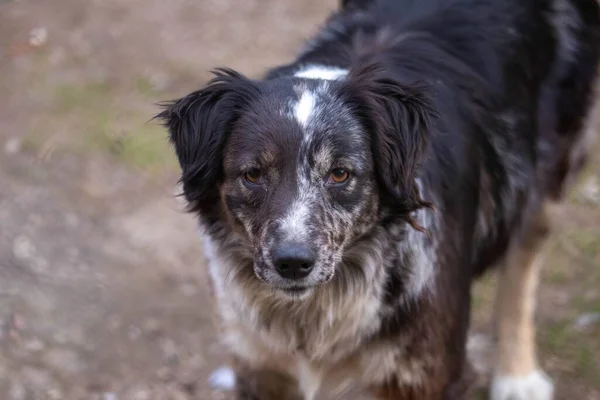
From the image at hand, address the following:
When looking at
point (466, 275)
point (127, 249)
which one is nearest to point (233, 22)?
point (127, 249)

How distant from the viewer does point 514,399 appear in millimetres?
4555

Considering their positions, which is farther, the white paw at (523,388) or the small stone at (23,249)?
the small stone at (23,249)

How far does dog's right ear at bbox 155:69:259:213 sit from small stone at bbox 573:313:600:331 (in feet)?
8.62

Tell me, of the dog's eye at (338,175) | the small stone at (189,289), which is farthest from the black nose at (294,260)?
the small stone at (189,289)

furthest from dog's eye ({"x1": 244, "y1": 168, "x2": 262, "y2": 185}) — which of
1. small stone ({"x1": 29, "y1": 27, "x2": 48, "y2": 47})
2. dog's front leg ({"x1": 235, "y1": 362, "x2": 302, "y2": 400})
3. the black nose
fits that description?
small stone ({"x1": 29, "y1": 27, "x2": 48, "y2": 47})

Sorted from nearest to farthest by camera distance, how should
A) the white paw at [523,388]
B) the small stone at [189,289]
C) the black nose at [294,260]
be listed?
the black nose at [294,260]
the white paw at [523,388]
the small stone at [189,289]

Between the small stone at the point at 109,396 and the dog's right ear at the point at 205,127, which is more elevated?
the dog's right ear at the point at 205,127

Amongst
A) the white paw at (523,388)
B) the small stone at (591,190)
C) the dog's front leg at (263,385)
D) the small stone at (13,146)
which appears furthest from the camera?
the small stone at (13,146)

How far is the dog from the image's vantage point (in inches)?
119

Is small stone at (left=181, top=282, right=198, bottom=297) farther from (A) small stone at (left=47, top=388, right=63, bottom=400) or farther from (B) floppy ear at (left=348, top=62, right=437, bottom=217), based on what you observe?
(B) floppy ear at (left=348, top=62, right=437, bottom=217)

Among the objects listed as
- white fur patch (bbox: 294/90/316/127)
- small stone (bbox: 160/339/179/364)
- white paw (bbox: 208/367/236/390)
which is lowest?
white paw (bbox: 208/367/236/390)

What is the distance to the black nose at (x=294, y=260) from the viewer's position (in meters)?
2.86

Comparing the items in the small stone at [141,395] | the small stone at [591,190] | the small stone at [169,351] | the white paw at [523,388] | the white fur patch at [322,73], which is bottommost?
the small stone at [591,190]

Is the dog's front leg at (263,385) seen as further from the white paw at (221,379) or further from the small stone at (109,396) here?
the small stone at (109,396)
